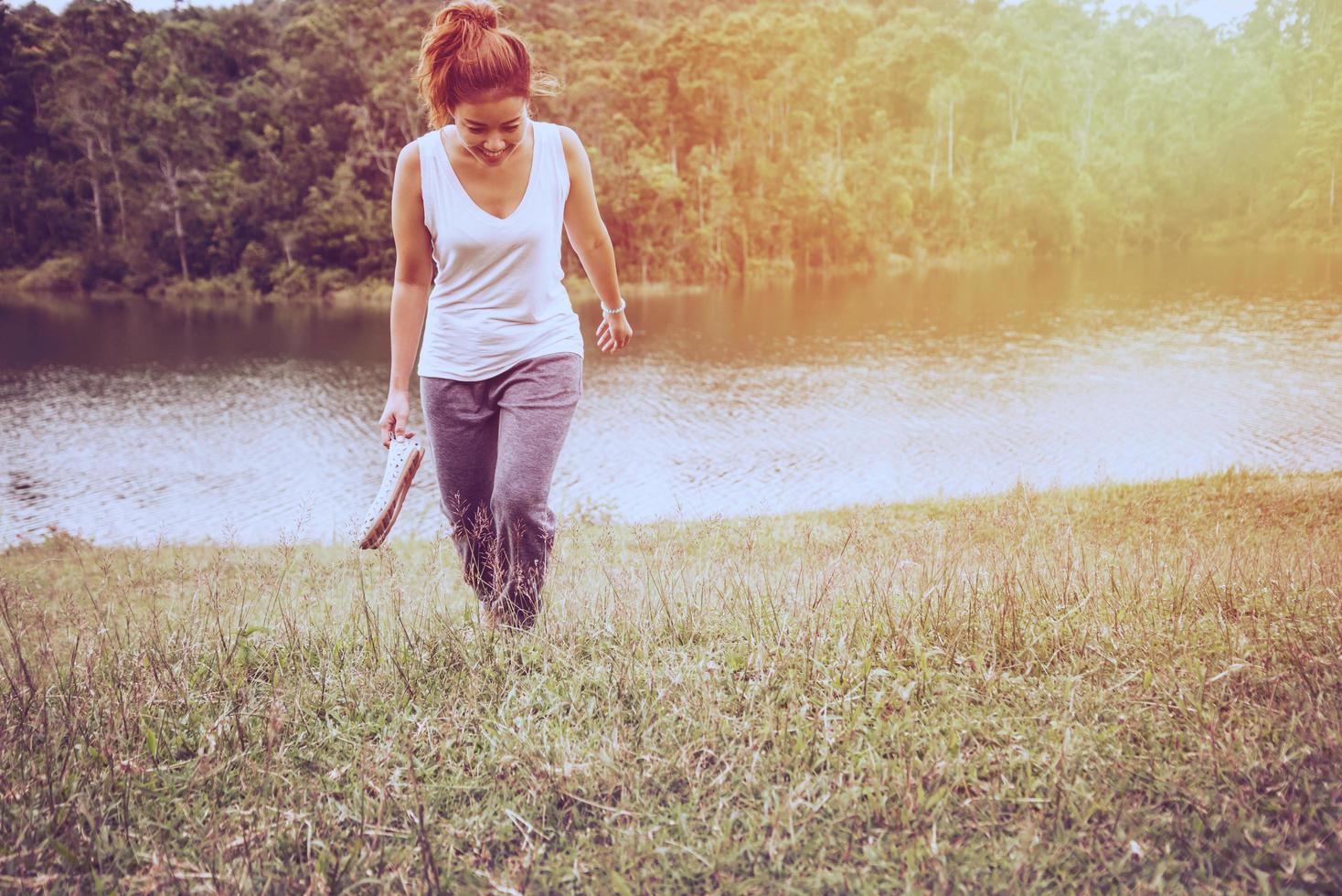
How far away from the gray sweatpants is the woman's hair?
820 millimetres

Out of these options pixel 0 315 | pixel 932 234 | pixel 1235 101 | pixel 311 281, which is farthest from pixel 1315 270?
pixel 0 315

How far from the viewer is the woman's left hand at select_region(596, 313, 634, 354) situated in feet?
11.5

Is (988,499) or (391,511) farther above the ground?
(391,511)

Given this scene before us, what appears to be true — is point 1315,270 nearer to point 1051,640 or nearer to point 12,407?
point 1051,640

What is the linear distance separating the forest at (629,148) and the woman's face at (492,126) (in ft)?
139

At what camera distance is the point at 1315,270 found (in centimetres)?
3266

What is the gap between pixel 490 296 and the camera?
9.93 feet

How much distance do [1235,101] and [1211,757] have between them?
5109 cm

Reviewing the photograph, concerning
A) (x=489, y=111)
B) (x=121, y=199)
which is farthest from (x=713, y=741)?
(x=121, y=199)

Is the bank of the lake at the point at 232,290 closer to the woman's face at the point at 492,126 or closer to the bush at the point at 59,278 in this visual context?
the bush at the point at 59,278

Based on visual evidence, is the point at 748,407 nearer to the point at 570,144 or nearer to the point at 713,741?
the point at 570,144

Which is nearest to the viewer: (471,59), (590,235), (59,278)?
(471,59)

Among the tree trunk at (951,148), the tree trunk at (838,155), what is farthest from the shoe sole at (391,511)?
the tree trunk at (951,148)

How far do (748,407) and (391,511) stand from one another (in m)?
20.1
